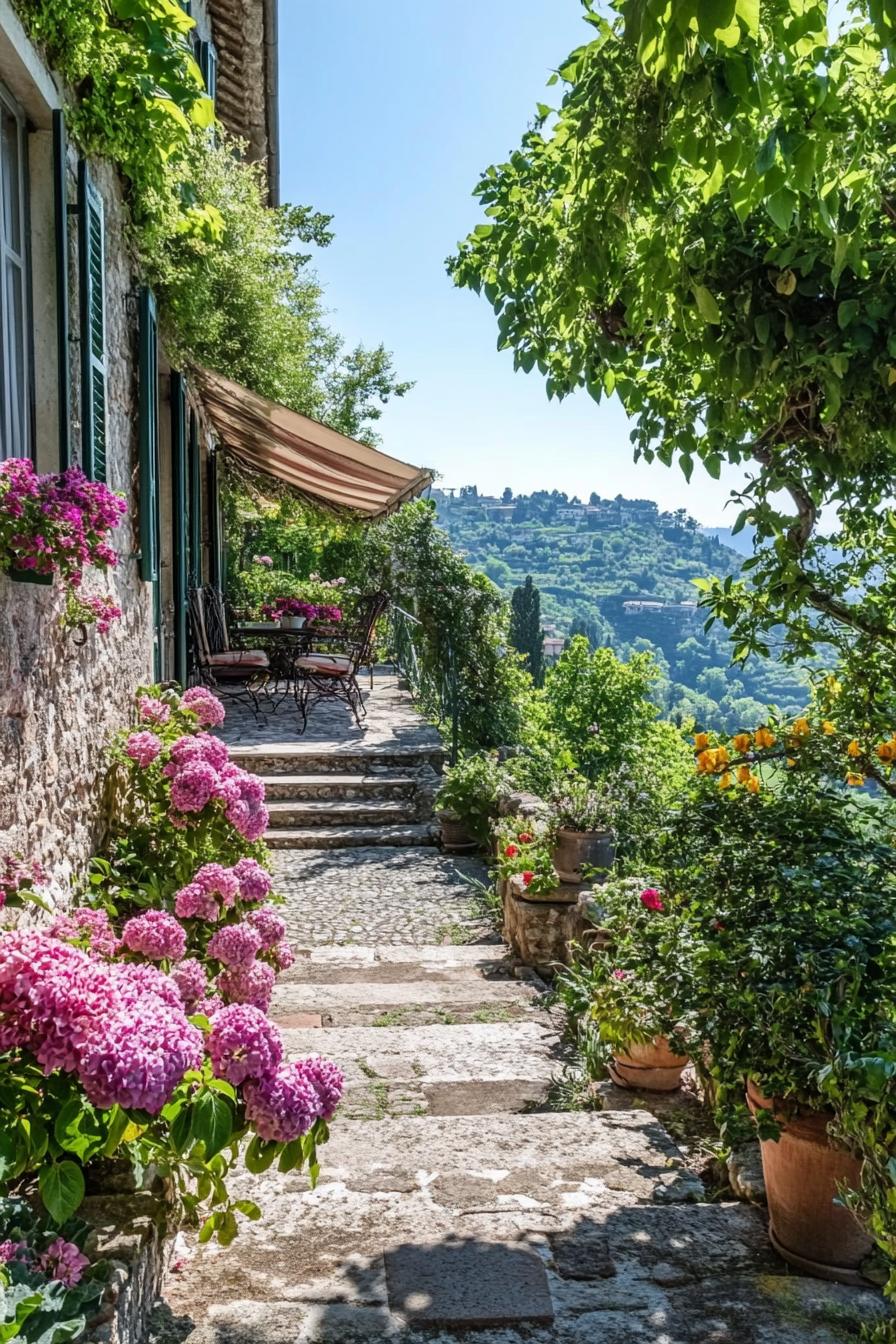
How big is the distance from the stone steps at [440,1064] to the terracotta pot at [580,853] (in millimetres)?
1205

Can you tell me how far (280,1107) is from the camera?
6.51ft

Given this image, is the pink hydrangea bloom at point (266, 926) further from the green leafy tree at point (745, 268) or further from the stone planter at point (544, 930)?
the stone planter at point (544, 930)

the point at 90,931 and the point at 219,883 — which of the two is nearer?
the point at 90,931

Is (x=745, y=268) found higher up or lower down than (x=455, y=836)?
higher up

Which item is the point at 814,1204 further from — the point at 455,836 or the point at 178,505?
the point at 178,505

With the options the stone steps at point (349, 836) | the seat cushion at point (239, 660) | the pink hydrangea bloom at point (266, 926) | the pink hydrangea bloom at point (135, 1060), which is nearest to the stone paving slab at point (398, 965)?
the pink hydrangea bloom at point (266, 926)

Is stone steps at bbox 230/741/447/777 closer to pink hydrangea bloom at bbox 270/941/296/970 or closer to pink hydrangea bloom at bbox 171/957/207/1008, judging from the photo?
pink hydrangea bloom at bbox 270/941/296/970

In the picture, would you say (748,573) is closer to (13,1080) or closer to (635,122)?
(635,122)

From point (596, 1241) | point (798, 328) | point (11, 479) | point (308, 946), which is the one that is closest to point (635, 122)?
point (798, 328)

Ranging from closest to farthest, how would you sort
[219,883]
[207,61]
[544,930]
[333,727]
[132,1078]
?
[132,1078] → [219,883] → [544,930] → [207,61] → [333,727]

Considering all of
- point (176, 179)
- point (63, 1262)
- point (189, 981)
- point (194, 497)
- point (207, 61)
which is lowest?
point (63, 1262)

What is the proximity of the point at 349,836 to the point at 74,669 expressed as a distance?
431 centimetres

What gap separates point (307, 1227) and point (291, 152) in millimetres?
13560

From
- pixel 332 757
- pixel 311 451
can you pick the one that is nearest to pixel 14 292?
pixel 311 451
